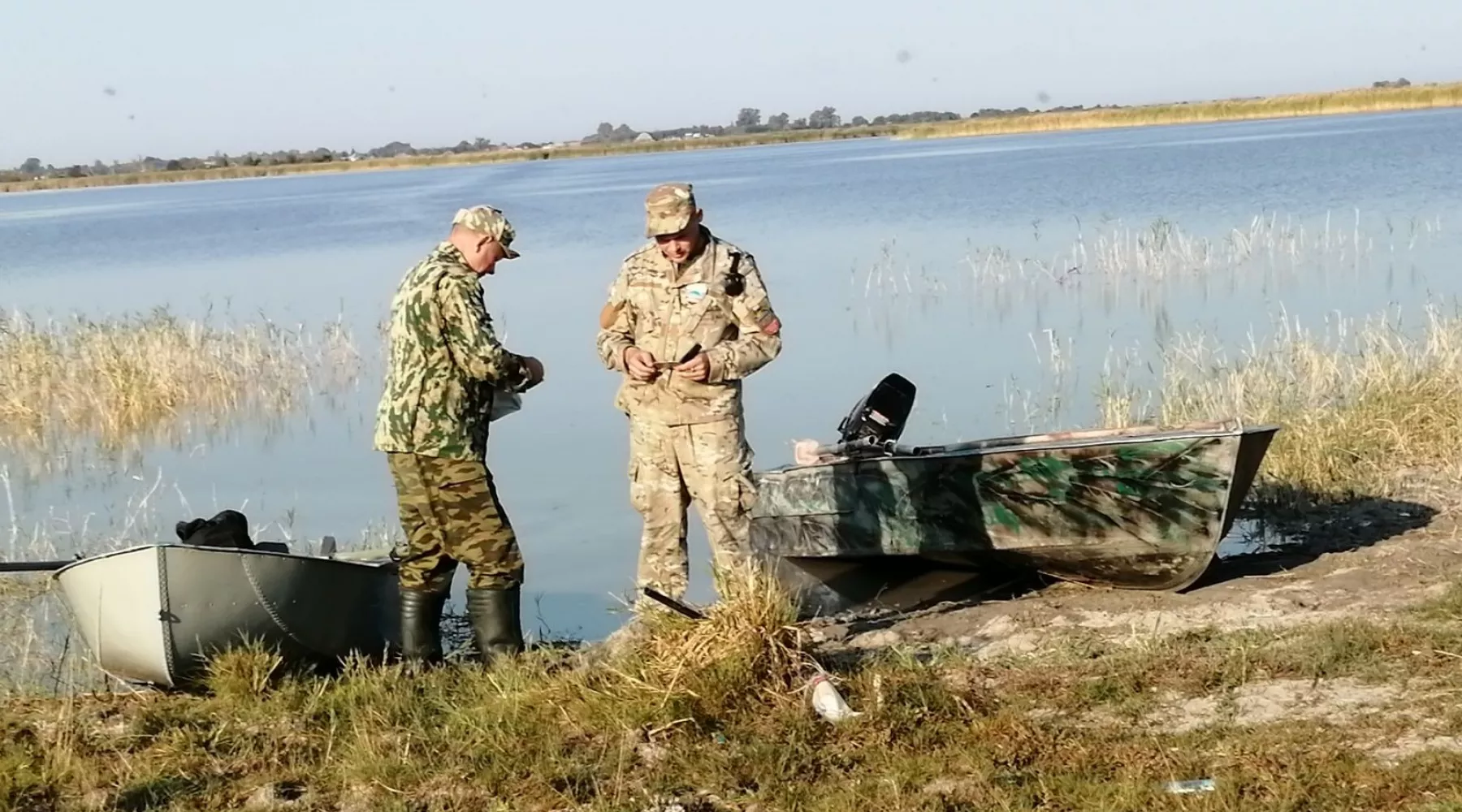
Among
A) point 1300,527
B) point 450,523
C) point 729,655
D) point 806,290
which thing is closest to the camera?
point 729,655

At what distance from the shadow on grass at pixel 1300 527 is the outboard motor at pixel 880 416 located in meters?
1.63

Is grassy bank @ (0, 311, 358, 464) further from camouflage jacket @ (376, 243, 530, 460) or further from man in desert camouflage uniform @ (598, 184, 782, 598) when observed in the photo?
camouflage jacket @ (376, 243, 530, 460)

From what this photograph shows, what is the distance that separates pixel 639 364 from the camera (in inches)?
257

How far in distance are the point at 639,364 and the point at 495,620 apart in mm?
1102

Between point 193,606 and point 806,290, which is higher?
point 193,606

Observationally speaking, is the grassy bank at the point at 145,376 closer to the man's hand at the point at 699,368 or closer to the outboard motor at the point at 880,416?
the outboard motor at the point at 880,416

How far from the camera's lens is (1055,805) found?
4.58 m

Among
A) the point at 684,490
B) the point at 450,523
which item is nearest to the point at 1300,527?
the point at 684,490

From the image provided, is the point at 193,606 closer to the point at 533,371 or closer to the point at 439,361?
the point at 439,361

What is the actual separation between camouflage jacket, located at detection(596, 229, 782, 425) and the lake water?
2.39m

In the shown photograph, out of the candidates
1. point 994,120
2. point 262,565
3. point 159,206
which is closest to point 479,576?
point 262,565

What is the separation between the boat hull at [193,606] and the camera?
5.87 metres

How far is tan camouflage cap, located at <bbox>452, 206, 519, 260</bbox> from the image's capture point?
5.98 m

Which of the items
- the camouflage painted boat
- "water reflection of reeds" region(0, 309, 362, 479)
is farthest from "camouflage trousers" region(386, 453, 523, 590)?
"water reflection of reeds" region(0, 309, 362, 479)
